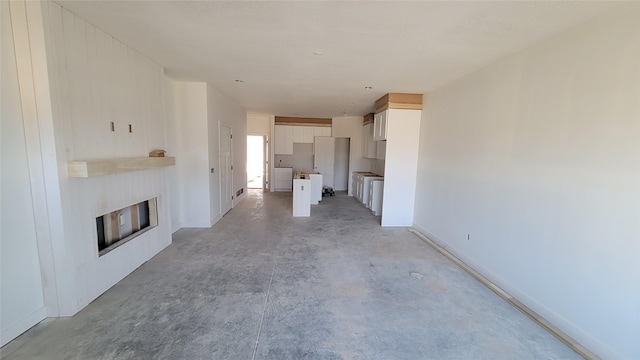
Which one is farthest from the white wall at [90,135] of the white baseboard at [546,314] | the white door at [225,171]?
the white baseboard at [546,314]

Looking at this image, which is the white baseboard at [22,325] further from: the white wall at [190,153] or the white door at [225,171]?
the white door at [225,171]

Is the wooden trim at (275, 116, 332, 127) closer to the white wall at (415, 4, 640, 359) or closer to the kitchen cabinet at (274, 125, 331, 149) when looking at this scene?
the kitchen cabinet at (274, 125, 331, 149)

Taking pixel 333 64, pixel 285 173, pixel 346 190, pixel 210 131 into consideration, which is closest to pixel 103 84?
pixel 210 131

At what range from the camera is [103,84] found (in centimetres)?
262

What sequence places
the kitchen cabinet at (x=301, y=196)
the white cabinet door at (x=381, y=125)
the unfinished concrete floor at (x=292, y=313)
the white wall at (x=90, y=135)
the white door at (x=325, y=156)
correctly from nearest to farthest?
the unfinished concrete floor at (x=292, y=313), the white wall at (x=90, y=135), the white cabinet door at (x=381, y=125), the kitchen cabinet at (x=301, y=196), the white door at (x=325, y=156)

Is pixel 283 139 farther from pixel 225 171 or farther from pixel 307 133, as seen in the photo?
pixel 225 171

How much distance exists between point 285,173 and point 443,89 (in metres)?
6.03

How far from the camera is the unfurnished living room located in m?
1.92

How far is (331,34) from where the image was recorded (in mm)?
2424

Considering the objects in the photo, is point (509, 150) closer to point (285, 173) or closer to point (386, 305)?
point (386, 305)

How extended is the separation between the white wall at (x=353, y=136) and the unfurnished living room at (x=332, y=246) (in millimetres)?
4679

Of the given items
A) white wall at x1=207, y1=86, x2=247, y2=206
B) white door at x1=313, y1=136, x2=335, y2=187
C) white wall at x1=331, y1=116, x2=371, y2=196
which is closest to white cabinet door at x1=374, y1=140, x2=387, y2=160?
white wall at x1=331, y1=116, x2=371, y2=196

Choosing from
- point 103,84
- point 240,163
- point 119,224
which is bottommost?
point 119,224

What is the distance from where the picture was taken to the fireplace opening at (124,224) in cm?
274
